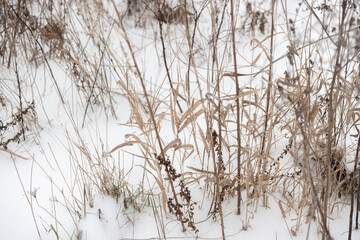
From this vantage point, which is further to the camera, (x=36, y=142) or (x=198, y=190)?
(x=36, y=142)

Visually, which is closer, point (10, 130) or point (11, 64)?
point (10, 130)

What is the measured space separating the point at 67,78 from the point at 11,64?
418 mm

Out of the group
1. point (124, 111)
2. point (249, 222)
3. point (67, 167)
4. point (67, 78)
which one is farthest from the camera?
point (67, 78)

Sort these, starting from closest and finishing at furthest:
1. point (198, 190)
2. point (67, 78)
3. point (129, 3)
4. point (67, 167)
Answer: point (198, 190)
point (67, 167)
point (67, 78)
point (129, 3)

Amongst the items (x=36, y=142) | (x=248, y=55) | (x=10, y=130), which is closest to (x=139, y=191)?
(x=36, y=142)

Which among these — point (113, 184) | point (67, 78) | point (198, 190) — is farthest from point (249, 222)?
point (67, 78)

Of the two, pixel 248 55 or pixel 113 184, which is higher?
pixel 248 55

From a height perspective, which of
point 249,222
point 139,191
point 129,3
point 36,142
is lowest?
point 249,222

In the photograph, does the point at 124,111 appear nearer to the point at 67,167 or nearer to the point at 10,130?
the point at 67,167

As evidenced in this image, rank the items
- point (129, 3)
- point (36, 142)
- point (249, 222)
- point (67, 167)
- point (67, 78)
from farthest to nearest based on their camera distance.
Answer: point (129, 3) → point (67, 78) → point (36, 142) → point (67, 167) → point (249, 222)

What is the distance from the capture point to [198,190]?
139cm

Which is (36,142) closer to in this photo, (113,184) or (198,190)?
(113,184)

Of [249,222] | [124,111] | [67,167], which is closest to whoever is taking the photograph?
[249,222]

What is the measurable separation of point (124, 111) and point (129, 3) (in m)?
1.23
